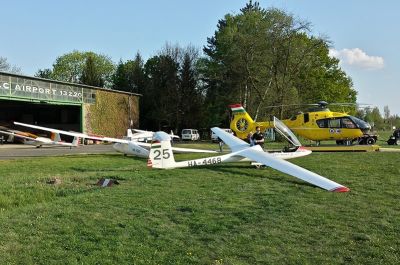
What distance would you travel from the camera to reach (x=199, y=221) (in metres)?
7.79

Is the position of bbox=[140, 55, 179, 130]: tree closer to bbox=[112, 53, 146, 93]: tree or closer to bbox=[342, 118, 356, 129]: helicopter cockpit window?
bbox=[112, 53, 146, 93]: tree

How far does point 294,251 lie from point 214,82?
6084 centimetres

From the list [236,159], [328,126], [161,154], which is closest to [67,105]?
[328,126]

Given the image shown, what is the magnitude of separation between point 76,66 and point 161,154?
84524 millimetres

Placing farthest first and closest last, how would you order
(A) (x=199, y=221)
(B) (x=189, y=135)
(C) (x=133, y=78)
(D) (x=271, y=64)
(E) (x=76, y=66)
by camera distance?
(E) (x=76, y=66) → (C) (x=133, y=78) → (B) (x=189, y=135) → (D) (x=271, y=64) → (A) (x=199, y=221)

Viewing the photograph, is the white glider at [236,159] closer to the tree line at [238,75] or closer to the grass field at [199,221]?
the grass field at [199,221]

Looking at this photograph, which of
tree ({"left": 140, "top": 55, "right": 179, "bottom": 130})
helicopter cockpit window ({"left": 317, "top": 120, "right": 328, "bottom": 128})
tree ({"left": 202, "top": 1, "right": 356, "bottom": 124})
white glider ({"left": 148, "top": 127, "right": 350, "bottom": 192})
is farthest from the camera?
tree ({"left": 140, "top": 55, "right": 179, "bottom": 130})

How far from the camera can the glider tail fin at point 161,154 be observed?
14.0 meters

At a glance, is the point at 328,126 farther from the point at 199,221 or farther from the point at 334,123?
the point at 199,221

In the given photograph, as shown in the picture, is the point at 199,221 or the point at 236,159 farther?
the point at 236,159

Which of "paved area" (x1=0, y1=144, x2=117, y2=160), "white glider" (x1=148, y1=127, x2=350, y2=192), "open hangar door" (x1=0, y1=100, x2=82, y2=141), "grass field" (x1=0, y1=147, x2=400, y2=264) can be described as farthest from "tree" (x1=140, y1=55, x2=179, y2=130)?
"grass field" (x1=0, y1=147, x2=400, y2=264)

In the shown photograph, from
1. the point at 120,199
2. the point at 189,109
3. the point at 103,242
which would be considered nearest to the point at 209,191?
the point at 120,199

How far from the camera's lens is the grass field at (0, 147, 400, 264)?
594cm

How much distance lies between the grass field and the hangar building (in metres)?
31.7
